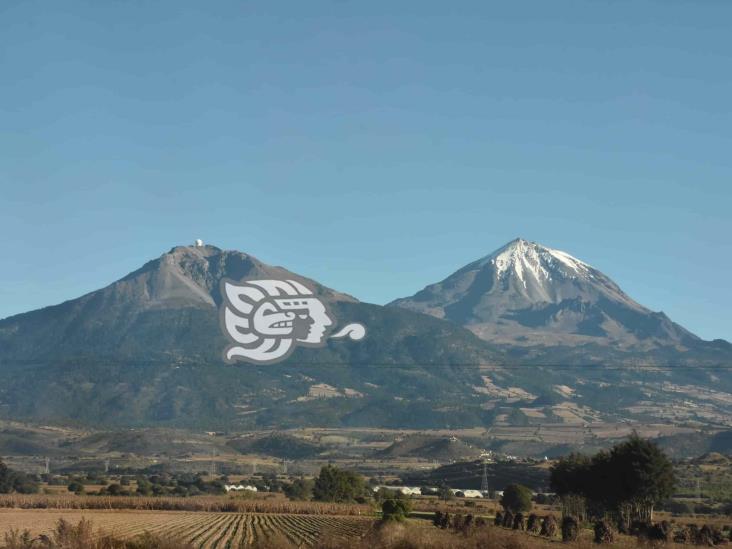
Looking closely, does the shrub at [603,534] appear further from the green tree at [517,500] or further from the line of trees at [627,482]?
the green tree at [517,500]

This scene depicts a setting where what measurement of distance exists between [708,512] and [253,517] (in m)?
64.5

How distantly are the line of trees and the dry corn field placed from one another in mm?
27420

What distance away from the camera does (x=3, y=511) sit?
12938 centimetres

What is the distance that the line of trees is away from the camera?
375ft

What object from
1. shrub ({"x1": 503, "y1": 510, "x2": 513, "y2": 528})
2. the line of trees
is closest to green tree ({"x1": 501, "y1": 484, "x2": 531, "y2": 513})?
the line of trees

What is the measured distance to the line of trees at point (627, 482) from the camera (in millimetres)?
114375

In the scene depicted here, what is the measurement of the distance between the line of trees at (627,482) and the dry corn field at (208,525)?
2742cm

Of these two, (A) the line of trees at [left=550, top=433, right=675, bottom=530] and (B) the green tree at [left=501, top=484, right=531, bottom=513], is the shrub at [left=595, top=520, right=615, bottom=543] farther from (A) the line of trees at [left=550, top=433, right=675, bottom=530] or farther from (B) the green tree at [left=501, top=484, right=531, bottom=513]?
(B) the green tree at [left=501, top=484, right=531, bottom=513]

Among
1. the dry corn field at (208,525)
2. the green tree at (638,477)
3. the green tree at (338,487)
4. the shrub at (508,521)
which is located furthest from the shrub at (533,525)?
the green tree at (338,487)

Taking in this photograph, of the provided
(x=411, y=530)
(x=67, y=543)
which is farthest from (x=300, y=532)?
(x=67, y=543)

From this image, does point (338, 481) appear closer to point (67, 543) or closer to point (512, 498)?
point (512, 498)

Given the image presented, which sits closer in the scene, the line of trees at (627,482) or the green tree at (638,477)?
the green tree at (638,477)

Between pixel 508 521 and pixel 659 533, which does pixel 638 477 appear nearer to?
pixel 508 521

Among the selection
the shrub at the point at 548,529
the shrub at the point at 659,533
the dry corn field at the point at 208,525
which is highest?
the shrub at the point at 659,533
